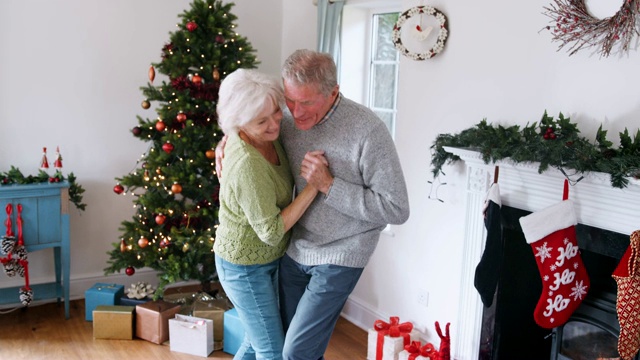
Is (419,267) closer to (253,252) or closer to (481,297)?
(481,297)

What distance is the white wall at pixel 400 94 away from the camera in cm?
270

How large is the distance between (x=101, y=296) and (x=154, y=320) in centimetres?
45

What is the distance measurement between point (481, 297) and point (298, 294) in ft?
3.41

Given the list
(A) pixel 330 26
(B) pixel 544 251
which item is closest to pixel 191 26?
(A) pixel 330 26

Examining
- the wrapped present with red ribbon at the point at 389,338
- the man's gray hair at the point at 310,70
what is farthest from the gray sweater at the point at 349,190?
the wrapped present with red ribbon at the point at 389,338

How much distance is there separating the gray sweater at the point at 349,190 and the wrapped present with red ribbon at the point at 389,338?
135cm

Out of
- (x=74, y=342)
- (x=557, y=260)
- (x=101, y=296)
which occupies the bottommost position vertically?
(x=74, y=342)

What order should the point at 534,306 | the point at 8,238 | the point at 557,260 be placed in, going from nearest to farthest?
the point at 557,260 < the point at 534,306 < the point at 8,238

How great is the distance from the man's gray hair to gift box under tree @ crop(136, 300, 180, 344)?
2.12 meters

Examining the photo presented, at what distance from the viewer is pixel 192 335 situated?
11.4 feet

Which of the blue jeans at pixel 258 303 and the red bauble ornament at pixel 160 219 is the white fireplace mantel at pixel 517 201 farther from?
the red bauble ornament at pixel 160 219

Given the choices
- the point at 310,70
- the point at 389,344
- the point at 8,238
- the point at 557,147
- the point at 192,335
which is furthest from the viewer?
the point at 8,238

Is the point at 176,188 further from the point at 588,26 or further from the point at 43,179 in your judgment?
the point at 588,26

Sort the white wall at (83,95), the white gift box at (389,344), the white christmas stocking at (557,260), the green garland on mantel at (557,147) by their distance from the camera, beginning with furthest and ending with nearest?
the white wall at (83,95)
the white gift box at (389,344)
the white christmas stocking at (557,260)
the green garland on mantel at (557,147)
